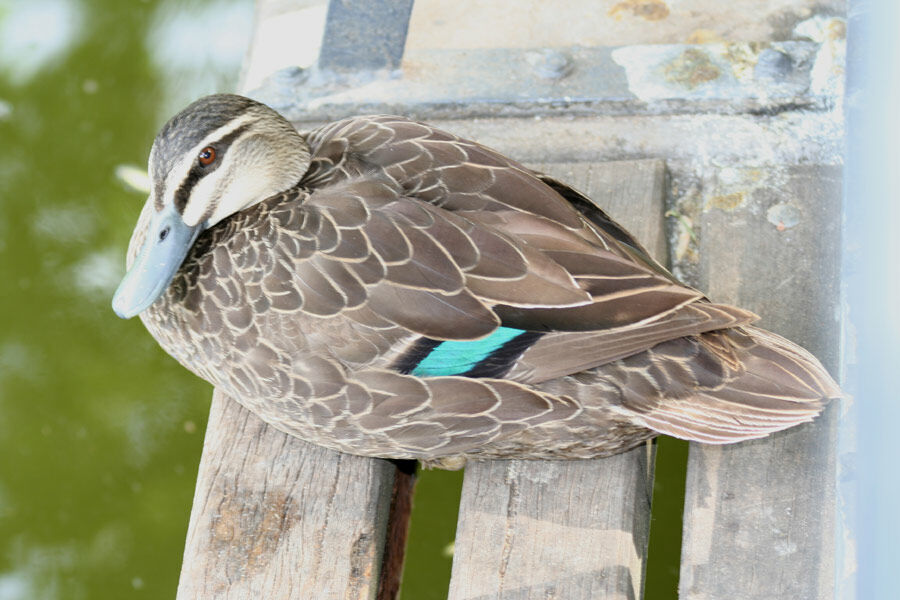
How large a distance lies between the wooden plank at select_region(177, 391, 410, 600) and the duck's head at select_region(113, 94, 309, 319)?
558mm

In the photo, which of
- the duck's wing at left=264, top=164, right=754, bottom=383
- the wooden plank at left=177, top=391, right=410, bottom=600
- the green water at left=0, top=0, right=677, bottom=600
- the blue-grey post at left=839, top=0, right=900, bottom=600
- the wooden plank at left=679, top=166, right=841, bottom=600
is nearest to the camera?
the blue-grey post at left=839, top=0, right=900, bottom=600

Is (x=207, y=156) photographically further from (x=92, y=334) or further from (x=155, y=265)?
(x=92, y=334)

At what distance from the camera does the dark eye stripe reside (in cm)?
238

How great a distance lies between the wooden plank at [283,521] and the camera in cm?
249

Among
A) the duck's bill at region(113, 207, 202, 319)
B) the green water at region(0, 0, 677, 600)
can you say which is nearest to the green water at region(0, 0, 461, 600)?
the green water at region(0, 0, 677, 600)

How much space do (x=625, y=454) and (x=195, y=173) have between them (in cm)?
126

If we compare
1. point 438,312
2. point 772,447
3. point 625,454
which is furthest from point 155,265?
point 772,447

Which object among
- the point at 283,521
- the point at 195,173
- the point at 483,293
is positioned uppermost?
the point at 195,173

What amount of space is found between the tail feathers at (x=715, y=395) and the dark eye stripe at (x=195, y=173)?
1069mm

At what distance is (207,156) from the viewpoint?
2.41 m

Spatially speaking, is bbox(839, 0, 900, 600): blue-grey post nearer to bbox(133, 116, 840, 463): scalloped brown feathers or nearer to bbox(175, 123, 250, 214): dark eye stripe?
bbox(133, 116, 840, 463): scalloped brown feathers

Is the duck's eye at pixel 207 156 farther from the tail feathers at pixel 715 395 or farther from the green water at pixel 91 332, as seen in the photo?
the green water at pixel 91 332

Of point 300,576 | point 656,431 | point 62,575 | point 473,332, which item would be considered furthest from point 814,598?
point 62,575

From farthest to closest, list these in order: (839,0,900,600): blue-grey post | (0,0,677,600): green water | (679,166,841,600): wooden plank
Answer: (0,0,677,600): green water, (679,166,841,600): wooden plank, (839,0,900,600): blue-grey post
